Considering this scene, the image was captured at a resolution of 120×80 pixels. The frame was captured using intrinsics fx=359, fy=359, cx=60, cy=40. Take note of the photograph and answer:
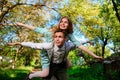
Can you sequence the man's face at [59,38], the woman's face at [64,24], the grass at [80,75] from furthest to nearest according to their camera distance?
the grass at [80,75], the woman's face at [64,24], the man's face at [59,38]

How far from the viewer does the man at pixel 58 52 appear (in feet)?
21.8

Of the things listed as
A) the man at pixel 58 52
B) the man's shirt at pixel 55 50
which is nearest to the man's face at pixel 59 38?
the man at pixel 58 52

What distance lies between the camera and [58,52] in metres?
6.74

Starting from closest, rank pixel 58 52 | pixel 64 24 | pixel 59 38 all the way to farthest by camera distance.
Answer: pixel 59 38
pixel 58 52
pixel 64 24

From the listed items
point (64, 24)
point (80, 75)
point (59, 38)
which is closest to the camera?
point (59, 38)

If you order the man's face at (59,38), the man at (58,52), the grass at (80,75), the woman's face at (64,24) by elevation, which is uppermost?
the woman's face at (64,24)

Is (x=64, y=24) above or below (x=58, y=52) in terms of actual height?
above

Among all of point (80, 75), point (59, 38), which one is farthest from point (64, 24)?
point (80, 75)

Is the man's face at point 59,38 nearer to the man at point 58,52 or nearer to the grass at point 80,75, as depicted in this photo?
the man at point 58,52

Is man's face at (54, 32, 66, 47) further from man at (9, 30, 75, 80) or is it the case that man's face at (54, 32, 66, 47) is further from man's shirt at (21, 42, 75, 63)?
man's shirt at (21, 42, 75, 63)

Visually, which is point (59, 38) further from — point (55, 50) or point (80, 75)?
point (80, 75)

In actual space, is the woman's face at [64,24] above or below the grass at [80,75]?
above

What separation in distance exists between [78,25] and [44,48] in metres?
16.9

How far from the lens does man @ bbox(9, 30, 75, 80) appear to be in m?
Answer: 6.65
